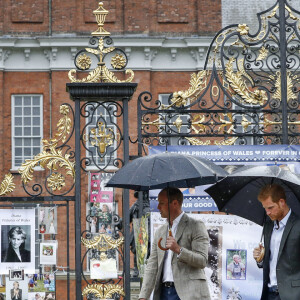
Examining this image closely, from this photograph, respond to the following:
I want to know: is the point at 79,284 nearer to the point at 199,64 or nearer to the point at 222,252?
the point at 222,252

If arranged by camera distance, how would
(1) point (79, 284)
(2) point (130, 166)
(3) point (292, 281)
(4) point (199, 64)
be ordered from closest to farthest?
(3) point (292, 281) < (2) point (130, 166) < (1) point (79, 284) < (4) point (199, 64)

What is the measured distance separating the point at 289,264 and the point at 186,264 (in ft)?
4.04

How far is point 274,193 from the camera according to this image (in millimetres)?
8180

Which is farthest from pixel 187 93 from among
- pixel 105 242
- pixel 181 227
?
pixel 181 227

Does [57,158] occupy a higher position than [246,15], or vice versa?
[246,15]

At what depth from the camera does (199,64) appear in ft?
92.6

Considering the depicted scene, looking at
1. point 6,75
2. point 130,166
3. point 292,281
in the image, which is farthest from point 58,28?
point 292,281

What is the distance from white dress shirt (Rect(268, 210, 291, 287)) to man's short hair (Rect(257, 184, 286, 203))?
0.20 meters

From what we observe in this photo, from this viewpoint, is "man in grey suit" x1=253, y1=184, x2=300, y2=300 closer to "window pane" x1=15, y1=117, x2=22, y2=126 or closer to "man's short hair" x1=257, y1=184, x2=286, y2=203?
"man's short hair" x1=257, y1=184, x2=286, y2=203

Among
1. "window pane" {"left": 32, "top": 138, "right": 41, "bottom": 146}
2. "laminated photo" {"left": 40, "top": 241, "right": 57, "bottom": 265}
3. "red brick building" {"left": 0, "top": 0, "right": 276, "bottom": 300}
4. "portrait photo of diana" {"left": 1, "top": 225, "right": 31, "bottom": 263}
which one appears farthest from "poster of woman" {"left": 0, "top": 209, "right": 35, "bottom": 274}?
"window pane" {"left": 32, "top": 138, "right": 41, "bottom": 146}

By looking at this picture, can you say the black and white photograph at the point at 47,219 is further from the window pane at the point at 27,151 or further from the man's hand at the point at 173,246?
the window pane at the point at 27,151

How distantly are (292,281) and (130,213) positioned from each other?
3.71 m

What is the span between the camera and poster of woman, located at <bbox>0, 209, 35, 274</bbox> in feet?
36.0

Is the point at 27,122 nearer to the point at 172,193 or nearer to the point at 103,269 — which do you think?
the point at 103,269
